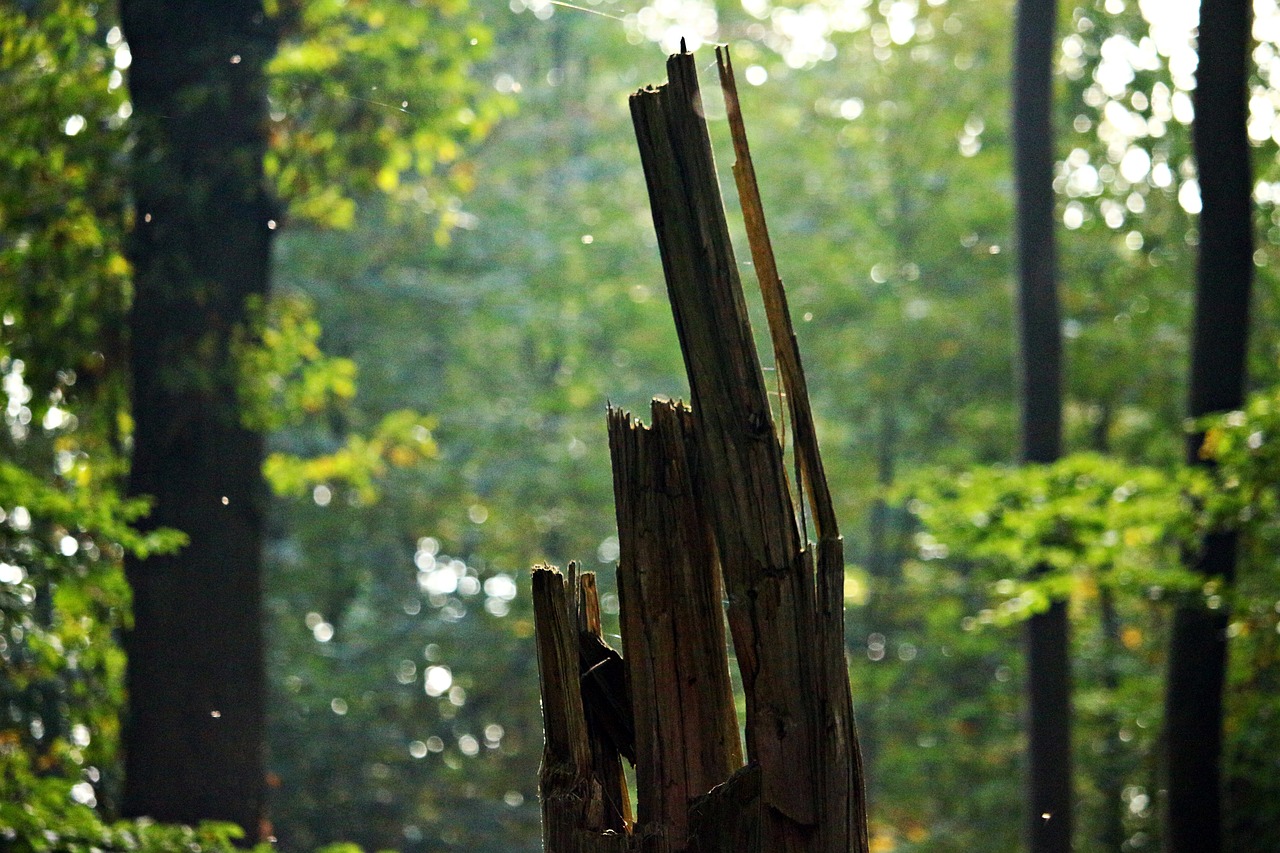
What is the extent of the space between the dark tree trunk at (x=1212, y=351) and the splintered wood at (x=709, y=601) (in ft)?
16.2

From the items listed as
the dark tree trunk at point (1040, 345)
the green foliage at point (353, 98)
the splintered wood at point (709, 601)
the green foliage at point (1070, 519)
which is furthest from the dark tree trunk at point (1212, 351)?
the splintered wood at point (709, 601)

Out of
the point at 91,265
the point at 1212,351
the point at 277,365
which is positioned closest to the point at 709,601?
the point at 277,365

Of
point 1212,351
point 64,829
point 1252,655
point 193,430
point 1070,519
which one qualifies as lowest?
point 1252,655

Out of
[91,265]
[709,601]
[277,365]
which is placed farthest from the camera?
[277,365]

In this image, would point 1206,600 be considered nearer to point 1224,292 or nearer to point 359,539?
point 1224,292

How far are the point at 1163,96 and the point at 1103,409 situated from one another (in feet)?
12.9

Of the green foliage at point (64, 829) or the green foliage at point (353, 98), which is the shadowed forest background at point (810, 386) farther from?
the green foliage at point (64, 829)

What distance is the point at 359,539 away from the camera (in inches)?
588

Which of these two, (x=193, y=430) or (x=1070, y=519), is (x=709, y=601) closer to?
(x=193, y=430)

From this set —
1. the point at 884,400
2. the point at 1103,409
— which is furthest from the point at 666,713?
the point at 884,400

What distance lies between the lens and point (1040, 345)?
833cm

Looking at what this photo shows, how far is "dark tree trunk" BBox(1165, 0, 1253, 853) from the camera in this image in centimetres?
661

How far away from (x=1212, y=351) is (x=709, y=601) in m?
5.42

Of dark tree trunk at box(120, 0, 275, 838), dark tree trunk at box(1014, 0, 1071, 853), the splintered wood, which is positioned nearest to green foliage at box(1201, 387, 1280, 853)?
dark tree trunk at box(1014, 0, 1071, 853)
